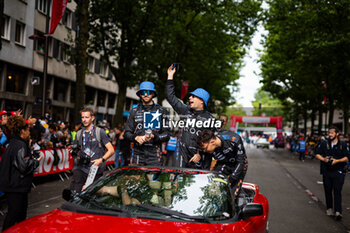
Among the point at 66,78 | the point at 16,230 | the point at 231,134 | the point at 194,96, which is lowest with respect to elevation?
the point at 16,230

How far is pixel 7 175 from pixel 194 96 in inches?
103

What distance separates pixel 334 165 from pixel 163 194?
561 centimetres

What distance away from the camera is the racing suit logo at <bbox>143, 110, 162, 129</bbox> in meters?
5.68

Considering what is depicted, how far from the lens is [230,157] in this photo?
5375 mm

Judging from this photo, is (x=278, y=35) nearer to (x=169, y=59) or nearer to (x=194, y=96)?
(x=169, y=59)

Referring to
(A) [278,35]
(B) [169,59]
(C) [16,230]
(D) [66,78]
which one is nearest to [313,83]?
(A) [278,35]

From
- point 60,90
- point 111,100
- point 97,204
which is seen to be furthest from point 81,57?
point 111,100

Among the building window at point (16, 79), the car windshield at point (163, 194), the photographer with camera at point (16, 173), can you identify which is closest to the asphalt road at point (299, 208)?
the car windshield at point (163, 194)

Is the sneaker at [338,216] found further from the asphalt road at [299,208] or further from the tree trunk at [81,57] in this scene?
the tree trunk at [81,57]

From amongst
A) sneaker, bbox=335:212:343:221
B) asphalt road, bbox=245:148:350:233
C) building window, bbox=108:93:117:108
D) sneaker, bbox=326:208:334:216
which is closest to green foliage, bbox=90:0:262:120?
building window, bbox=108:93:117:108

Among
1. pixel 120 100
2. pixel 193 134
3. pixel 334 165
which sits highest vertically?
pixel 120 100

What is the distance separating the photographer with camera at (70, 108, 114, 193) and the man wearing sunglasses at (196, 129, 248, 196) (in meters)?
1.43

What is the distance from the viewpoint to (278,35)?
2853 cm

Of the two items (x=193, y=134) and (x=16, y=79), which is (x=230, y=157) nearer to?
(x=193, y=134)
